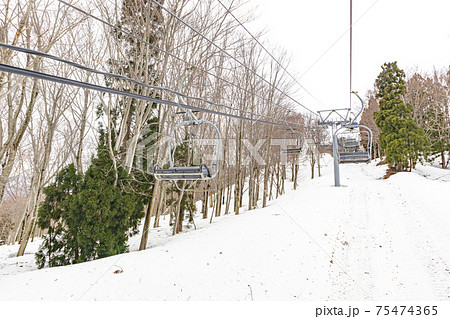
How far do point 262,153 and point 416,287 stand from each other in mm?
11297

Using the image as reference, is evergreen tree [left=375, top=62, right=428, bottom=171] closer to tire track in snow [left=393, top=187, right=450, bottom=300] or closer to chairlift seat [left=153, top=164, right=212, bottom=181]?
tire track in snow [left=393, top=187, right=450, bottom=300]

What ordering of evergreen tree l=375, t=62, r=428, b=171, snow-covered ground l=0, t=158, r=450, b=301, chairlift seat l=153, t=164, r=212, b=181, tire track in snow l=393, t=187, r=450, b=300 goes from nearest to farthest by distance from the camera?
chairlift seat l=153, t=164, r=212, b=181
tire track in snow l=393, t=187, r=450, b=300
snow-covered ground l=0, t=158, r=450, b=301
evergreen tree l=375, t=62, r=428, b=171

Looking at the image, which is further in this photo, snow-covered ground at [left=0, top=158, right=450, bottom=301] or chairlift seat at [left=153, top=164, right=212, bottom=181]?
snow-covered ground at [left=0, top=158, right=450, bottom=301]

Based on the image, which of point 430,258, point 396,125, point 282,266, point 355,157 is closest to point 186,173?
point 282,266

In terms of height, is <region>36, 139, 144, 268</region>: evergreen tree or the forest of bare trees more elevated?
the forest of bare trees

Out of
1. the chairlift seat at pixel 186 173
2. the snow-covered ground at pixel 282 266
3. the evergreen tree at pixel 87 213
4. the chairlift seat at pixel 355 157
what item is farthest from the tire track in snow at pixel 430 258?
the evergreen tree at pixel 87 213

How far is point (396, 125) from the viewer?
19938mm

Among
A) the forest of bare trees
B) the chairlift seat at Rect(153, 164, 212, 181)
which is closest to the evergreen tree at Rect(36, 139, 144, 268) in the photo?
the forest of bare trees

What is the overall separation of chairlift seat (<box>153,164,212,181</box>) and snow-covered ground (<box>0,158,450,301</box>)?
9.15ft

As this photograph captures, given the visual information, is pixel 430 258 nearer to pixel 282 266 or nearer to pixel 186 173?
pixel 282 266

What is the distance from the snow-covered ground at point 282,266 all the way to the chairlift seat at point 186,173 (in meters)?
2.79

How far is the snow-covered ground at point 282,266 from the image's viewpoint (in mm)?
5023

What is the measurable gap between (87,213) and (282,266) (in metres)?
6.26

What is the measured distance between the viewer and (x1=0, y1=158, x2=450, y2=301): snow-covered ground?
5.02 metres
